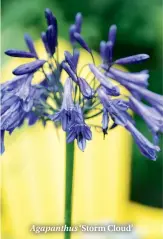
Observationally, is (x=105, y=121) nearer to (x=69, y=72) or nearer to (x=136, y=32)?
(x=69, y=72)

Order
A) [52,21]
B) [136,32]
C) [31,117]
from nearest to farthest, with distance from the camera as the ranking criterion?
1. [52,21]
2. [31,117]
3. [136,32]

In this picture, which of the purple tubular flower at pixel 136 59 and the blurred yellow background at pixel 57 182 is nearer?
the purple tubular flower at pixel 136 59

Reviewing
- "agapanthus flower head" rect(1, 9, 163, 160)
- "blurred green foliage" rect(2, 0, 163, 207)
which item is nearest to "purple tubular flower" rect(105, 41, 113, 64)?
"agapanthus flower head" rect(1, 9, 163, 160)

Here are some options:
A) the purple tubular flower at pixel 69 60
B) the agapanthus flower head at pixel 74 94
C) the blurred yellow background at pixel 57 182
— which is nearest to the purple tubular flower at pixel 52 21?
the agapanthus flower head at pixel 74 94

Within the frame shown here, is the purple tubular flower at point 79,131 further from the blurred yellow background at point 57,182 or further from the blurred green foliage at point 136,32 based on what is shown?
the blurred green foliage at point 136,32

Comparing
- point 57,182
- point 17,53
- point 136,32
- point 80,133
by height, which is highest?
point 136,32

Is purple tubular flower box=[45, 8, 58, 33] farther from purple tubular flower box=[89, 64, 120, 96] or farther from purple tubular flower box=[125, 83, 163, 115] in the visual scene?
purple tubular flower box=[125, 83, 163, 115]

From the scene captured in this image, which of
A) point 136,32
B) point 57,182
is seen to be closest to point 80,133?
point 57,182
